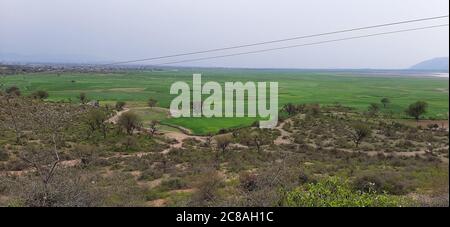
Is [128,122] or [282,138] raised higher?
[128,122]

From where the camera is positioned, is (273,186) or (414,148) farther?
(414,148)

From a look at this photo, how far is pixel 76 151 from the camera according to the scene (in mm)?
31484

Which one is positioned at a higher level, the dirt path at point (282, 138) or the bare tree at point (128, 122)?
the bare tree at point (128, 122)

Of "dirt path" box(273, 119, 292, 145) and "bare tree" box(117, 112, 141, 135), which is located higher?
"bare tree" box(117, 112, 141, 135)

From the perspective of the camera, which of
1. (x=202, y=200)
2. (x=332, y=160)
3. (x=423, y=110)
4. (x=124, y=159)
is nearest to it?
(x=202, y=200)

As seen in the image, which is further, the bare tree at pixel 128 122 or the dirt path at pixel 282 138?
the bare tree at pixel 128 122

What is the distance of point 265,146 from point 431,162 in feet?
48.5

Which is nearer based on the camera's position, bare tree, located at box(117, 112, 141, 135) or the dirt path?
the dirt path

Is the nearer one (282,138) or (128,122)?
(128,122)
